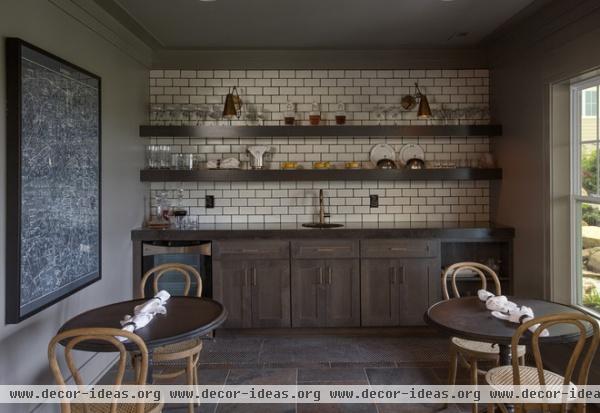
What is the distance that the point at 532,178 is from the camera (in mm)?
4020

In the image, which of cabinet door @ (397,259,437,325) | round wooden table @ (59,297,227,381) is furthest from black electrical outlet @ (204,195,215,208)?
round wooden table @ (59,297,227,381)

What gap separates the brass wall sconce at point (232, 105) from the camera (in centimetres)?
451

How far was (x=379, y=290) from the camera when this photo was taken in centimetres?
449

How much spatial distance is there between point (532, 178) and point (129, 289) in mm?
3588

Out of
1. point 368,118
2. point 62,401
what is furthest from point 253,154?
A: point 62,401

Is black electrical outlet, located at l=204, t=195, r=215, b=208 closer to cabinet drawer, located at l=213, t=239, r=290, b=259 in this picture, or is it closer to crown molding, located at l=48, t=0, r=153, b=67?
cabinet drawer, located at l=213, t=239, r=290, b=259

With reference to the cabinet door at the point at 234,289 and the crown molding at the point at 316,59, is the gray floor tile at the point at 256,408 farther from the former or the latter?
the crown molding at the point at 316,59

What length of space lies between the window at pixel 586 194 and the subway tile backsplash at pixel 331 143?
1.47 meters

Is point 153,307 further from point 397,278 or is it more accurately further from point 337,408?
point 397,278

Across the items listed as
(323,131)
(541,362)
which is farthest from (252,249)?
(541,362)

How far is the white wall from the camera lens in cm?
255

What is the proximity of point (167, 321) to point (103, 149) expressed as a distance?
177 cm

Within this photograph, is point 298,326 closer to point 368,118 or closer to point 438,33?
point 368,118

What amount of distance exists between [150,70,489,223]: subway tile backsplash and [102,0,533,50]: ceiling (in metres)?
0.34
